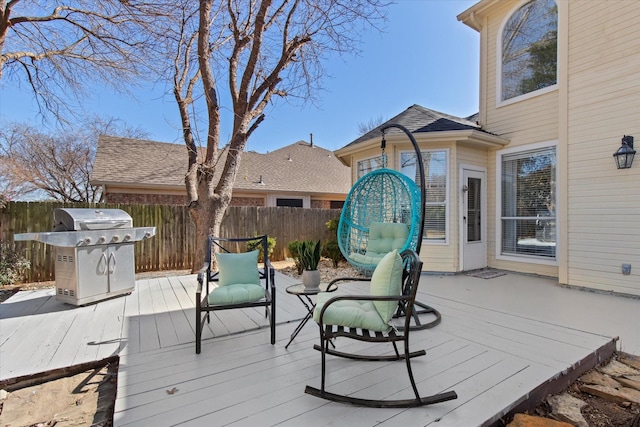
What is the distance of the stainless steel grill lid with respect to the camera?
378 cm

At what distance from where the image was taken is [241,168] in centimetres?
1212

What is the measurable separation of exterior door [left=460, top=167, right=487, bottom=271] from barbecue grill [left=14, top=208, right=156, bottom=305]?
5.64 metres

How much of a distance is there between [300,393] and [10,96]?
8.95 meters

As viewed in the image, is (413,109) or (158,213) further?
(413,109)

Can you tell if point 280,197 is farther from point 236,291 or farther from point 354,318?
point 354,318

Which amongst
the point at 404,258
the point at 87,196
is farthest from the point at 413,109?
the point at 87,196

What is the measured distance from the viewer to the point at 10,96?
21.9ft

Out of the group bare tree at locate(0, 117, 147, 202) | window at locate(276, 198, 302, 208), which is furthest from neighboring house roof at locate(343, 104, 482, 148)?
bare tree at locate(0, 117, 147, 202)

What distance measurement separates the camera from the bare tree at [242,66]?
548cm

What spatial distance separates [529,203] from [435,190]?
5.53 ft

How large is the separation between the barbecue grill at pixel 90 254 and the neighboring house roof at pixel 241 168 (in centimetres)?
402

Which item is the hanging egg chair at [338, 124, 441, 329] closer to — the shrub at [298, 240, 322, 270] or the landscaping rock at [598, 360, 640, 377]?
the shrub at [298, 240, 322, 270]

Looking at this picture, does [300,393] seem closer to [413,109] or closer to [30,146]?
[413,109]

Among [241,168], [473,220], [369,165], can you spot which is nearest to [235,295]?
[369,165]
